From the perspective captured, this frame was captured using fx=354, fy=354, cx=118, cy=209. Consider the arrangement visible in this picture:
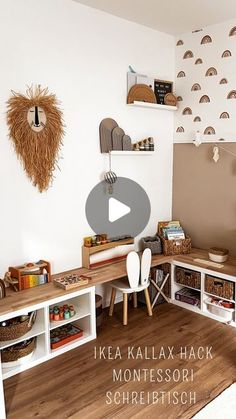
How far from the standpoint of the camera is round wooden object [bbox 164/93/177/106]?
138 inches

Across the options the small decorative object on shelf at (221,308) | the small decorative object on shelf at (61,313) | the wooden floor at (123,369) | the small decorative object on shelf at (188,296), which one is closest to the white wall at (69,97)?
the small decorative object on shelf at (61,313)

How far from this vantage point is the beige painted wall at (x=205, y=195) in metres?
3.30

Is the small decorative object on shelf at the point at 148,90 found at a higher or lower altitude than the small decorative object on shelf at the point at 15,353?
higher

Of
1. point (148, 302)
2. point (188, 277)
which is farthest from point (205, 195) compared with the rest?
point (148, 302)

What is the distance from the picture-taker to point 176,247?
3.46m

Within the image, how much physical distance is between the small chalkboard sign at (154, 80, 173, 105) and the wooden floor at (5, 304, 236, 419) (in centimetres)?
209

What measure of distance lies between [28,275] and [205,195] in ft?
6.15

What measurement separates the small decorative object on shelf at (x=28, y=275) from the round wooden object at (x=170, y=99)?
197cm

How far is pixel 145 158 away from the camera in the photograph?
11.6 ft

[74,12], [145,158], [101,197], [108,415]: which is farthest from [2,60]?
[108,415]

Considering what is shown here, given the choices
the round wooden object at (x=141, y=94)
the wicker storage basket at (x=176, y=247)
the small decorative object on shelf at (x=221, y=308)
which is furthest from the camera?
the wicker storage basket at (x=176, y=247)

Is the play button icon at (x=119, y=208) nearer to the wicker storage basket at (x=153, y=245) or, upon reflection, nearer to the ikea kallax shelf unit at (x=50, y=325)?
the wicker storage basket at (x=153, y=245)

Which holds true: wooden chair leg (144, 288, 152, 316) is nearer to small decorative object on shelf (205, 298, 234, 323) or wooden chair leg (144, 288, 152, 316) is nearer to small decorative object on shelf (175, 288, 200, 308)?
small decorative object on shelf (175, 288, 200, 308)

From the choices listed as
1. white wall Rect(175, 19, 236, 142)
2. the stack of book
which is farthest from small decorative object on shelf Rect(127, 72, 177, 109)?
the stack of book
